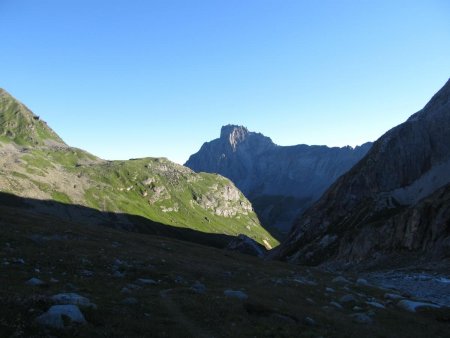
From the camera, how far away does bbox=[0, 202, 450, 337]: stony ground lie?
16391 millimetres

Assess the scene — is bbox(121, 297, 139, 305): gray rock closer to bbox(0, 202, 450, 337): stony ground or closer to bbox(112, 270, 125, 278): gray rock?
bbox(0, 202, 450, 337): stony ground

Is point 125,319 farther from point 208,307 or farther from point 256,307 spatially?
point 256,307

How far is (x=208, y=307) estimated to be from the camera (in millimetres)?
23266

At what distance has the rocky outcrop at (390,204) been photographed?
313 ft

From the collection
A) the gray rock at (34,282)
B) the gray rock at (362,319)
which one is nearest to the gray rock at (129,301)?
the gray rock at (34,282)

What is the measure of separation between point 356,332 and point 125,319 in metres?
13.2

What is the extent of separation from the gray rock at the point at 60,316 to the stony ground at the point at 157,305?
0.04 meters

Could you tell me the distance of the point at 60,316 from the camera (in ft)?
50.9

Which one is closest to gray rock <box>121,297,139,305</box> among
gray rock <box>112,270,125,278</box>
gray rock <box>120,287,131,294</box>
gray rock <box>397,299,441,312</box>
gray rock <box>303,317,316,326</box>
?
gray rock <box>120,287,131,294</box>

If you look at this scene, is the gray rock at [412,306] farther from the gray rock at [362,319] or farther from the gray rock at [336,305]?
the gray rock at [362,319]

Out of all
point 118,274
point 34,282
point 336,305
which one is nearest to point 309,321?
point 336,305

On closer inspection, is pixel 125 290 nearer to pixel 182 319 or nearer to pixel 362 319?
pixel 182 319

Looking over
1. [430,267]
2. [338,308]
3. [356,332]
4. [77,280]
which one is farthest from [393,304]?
[430,267]

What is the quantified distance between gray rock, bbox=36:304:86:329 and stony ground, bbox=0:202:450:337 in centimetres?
4
